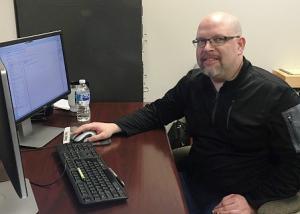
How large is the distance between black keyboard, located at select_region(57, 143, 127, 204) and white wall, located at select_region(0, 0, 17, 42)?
1262 millimetres

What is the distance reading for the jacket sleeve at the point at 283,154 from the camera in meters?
1.42

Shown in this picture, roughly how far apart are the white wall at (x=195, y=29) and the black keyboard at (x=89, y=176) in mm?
1211

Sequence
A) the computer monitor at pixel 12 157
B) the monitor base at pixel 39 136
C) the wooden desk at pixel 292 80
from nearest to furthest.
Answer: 1. the computer monitor at pixel 12 157
2. the monitor base at pixel 39 136
3. the wooden desk at pixel 292 80

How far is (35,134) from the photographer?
5.48 ft

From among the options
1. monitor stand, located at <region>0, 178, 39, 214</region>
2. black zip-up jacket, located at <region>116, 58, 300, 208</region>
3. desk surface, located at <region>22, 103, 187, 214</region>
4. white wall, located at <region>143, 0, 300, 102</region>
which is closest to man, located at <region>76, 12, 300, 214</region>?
black zip-up jacket, located at <region>116, 58, 300, 208</region>

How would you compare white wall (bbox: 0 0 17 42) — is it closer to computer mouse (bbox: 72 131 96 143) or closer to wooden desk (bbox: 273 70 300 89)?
computer mouse (bbox: 72 131 96 143)

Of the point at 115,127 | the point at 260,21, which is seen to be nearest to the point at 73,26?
the point at 115,127

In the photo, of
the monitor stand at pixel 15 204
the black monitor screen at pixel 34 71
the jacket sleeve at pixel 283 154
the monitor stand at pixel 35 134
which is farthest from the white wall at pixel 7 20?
the jacket sleeve at pixel 283 154

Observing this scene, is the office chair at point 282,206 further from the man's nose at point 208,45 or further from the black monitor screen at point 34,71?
the black monitor screen at point 34,71

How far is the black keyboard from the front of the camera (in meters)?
1.09

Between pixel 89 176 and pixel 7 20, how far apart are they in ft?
5.23

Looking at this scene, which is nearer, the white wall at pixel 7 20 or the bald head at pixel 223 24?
the bald head at pixel 223 24

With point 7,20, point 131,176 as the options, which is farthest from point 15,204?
point 7,20

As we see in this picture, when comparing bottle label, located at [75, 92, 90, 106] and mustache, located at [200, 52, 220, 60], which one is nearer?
mustache, located at [200, 52, 220, 60]
